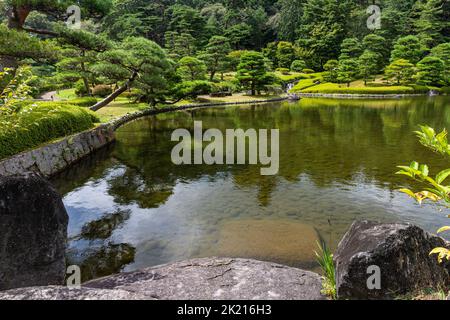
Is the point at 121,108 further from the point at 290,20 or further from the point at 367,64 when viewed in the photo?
the point at 290,20

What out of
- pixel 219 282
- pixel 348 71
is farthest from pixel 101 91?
pixel 219 282

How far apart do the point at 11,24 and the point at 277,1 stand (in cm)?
8403

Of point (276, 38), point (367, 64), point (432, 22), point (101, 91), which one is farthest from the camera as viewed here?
point (276, 38)

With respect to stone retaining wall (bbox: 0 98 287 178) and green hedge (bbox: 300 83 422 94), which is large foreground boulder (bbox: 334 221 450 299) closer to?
stone retaining wall (bbox: 0 98 287 178)

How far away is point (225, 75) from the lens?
58.1 m

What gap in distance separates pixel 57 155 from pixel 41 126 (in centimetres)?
113

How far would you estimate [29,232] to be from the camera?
16.4 feet

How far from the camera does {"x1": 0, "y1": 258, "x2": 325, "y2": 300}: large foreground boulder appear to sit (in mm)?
4824

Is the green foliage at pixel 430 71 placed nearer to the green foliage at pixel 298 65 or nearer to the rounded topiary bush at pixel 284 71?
the green foliage at pixel 298 65

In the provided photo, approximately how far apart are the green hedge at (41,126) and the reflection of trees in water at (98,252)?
3.31m

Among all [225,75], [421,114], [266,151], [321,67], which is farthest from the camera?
[321,67]

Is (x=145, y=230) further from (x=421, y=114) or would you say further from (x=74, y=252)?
(x=421, y=114)

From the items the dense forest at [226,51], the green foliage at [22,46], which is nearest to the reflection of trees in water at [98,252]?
the dense forest at [226,51]

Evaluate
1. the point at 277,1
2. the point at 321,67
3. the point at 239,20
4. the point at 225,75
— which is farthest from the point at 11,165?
the point at 277,1
